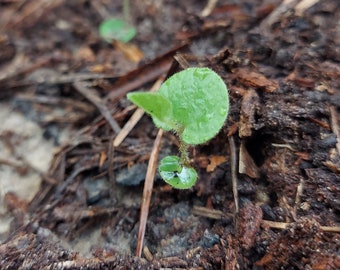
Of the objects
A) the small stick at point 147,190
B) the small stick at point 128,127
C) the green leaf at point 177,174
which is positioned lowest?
the small stick at point 147,190

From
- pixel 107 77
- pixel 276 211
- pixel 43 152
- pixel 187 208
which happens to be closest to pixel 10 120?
pixel 43 152

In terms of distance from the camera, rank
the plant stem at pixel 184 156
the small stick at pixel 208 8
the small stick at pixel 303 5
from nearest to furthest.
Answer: the plant stem at pixel 184 156, the small stick at pixel 303 5, the small stick at pixel 208 8

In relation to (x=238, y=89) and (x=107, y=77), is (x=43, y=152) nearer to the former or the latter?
(x=107, y=77)

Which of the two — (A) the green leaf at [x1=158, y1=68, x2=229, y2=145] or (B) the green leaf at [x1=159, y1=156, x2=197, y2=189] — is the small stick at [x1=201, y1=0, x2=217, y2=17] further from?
(B) the green leaf at [x1=159, y1=156, x2=197, y2=189]

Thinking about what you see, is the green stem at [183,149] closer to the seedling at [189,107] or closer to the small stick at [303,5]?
the seedling at [189,107]

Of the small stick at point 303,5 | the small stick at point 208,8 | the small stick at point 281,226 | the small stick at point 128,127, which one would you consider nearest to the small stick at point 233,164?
the small stick at point 281,226

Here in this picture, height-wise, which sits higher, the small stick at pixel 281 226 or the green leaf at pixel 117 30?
the green leaf at pixel 117 30
